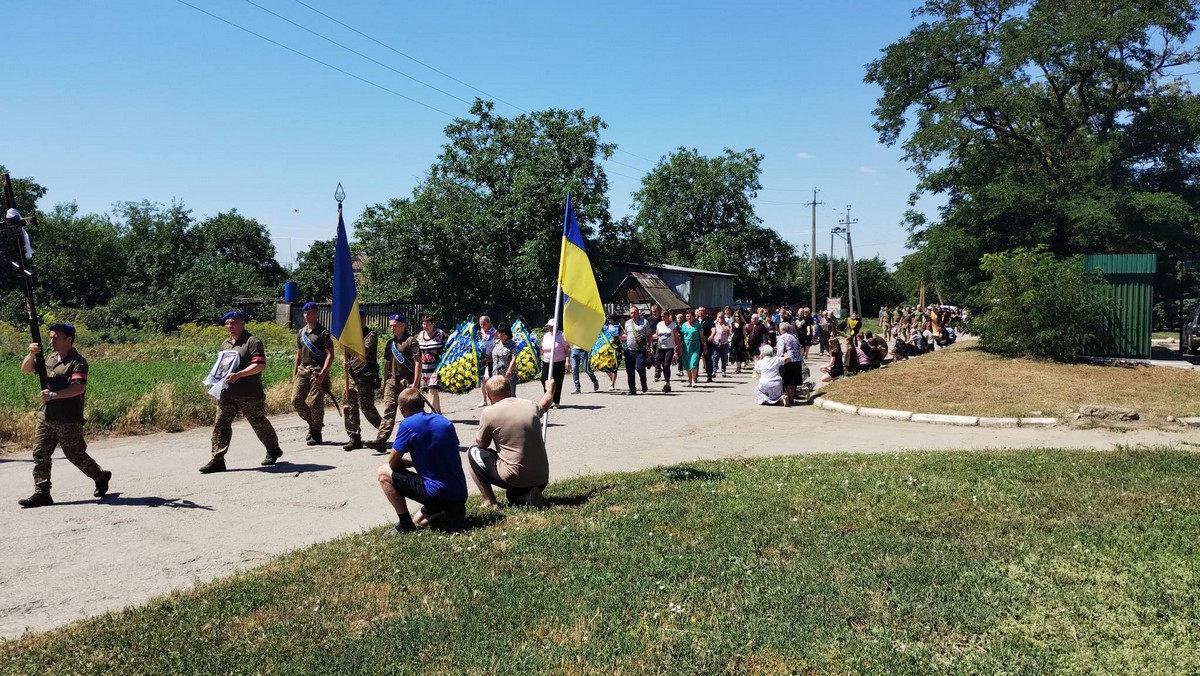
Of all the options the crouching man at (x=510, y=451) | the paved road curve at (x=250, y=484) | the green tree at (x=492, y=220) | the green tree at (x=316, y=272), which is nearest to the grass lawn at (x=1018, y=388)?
the paved road curve at (x=250, y=484)

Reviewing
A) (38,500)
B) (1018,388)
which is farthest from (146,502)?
(1018,388)

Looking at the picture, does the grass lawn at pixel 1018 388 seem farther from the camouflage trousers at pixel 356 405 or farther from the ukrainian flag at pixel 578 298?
the camouflage trousers at pixel 356 405

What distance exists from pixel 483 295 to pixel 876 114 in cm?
1861

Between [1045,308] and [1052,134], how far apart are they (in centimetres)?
1249

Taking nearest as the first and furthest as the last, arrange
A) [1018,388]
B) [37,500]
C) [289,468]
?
[37,500] < [289,468] < [1018,388]

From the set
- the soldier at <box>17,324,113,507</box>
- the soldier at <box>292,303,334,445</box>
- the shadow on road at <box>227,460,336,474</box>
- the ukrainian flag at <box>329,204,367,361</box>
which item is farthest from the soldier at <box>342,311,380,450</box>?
the soldier at <box>17,324,113,507</box>

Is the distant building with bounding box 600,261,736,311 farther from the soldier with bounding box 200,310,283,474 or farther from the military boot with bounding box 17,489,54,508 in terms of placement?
the military boot with bounding box 17,489,54,508

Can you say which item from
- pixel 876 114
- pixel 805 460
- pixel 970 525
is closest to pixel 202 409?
pixel 805 460

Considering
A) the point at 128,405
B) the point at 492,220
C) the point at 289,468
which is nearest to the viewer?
the point at 289,468

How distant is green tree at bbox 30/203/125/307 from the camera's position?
53844 millimetres

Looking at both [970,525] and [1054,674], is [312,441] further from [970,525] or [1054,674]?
[1054,674]

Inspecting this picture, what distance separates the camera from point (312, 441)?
38.7 ft

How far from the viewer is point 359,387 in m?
11.4

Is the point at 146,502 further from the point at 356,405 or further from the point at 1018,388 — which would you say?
the point at 1018,388
